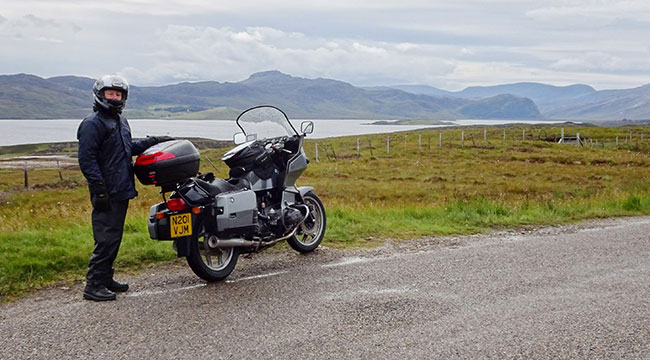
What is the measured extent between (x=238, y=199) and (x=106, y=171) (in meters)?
1.44

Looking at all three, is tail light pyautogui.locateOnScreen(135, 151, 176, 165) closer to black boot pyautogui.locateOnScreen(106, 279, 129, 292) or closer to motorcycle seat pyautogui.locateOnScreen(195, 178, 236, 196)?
motorcycle seat pyautogui.locateOnScreen(195, 178, 236, 196)

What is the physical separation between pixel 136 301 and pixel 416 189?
2132 cm

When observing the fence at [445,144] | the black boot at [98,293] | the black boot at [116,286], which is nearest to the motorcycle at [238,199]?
the black boot at [116,286]

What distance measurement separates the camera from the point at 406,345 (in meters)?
4.71

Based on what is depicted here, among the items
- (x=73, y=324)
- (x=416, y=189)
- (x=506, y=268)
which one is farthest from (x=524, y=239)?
(x=416, y=189)

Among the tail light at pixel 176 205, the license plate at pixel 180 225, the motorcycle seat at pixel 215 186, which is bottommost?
the license plate at pixel 180 225

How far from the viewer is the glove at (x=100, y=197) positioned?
19.7 ft

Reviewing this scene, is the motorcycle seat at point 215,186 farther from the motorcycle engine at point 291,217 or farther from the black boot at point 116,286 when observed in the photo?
the black boot at point 116,286

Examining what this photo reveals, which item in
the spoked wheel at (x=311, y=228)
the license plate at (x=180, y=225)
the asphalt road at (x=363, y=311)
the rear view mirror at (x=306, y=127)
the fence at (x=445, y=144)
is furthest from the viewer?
the fence at (x=445, y=144)

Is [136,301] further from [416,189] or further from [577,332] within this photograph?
[416,189]

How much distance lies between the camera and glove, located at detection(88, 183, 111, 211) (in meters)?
6.00

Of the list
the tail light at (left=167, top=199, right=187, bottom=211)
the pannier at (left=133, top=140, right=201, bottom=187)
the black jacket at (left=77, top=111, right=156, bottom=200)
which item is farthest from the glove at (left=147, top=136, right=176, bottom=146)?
the tail light at (left=167, top=199, right=187, bottom=211)

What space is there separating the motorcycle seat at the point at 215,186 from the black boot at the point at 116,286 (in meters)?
1.29

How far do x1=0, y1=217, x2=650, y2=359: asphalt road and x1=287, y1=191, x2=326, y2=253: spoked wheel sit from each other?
19 centimetres
